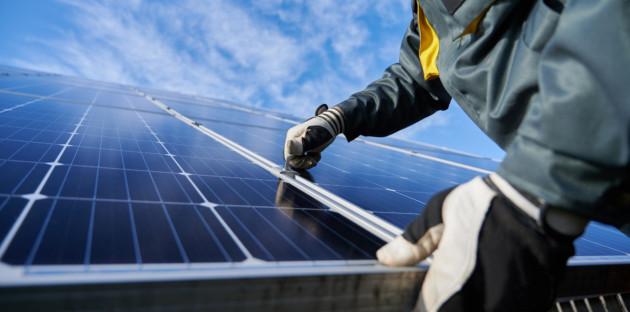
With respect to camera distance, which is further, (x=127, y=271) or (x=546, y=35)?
(x=546, y=35)

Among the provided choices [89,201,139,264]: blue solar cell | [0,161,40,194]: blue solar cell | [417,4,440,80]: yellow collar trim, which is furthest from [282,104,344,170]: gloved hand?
[0,161,40,194]: blue solar cell

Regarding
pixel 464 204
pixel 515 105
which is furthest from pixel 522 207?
pixel 515 105

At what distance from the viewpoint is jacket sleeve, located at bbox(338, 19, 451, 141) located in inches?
102

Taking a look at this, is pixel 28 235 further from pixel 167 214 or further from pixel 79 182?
pixel 79 182

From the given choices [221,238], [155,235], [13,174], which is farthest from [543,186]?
[13,174]

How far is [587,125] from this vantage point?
3.00ft

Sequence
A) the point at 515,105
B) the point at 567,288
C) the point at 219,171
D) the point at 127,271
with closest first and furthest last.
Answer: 1. the point at 127,271
2. the point at 515,105
3. the point at 567,288
4. the point at 219,171

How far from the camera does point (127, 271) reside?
824 millimetres

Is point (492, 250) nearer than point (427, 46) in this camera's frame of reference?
Yes

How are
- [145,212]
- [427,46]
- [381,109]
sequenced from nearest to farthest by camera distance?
[145,212]
[427,46]
[381,109]

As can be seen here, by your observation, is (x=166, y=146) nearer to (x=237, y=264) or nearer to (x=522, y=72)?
(x=237, y=264)

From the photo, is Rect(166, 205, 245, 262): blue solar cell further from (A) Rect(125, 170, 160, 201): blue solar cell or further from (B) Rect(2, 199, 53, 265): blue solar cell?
(B) Rect(2, 199, 53, 265): blue solar cell

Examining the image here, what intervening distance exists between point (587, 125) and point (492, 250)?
43 cm

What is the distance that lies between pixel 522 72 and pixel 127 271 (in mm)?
1534
